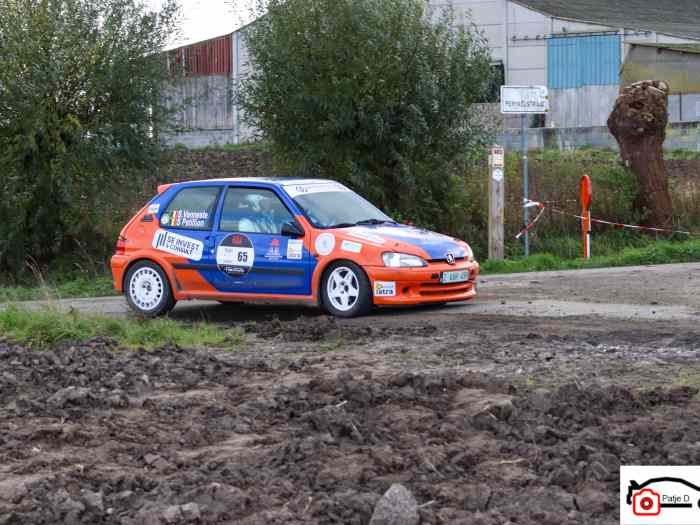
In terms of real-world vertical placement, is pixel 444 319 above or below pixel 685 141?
below

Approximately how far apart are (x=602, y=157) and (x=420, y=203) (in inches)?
294

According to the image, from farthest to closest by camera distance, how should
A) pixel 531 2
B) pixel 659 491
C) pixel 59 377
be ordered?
1. pixel 531 2
2. pixel 59 377
3. pixel 659 491

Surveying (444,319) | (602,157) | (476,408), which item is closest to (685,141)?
(602,157)

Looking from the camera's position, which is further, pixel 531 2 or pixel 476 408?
pixel 531 2

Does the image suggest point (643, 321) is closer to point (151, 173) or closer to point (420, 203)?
point (420, 203)

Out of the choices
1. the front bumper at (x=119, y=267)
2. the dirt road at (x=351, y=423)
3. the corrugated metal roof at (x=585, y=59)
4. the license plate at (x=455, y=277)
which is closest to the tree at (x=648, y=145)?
the license plate at (x=455, y=277)

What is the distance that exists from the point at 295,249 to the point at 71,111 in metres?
9.41

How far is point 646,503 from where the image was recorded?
17.0 ft

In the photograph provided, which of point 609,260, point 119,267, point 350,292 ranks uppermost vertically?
point 119,267

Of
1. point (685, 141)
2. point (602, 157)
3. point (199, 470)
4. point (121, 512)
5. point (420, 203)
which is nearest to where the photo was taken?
point (121, 512)

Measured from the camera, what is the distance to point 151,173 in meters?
22.2

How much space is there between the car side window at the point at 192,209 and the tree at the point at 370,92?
6834 millimetres

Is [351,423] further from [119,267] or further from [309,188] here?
[119,267]

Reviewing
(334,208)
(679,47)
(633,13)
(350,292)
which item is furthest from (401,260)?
(633,13)
